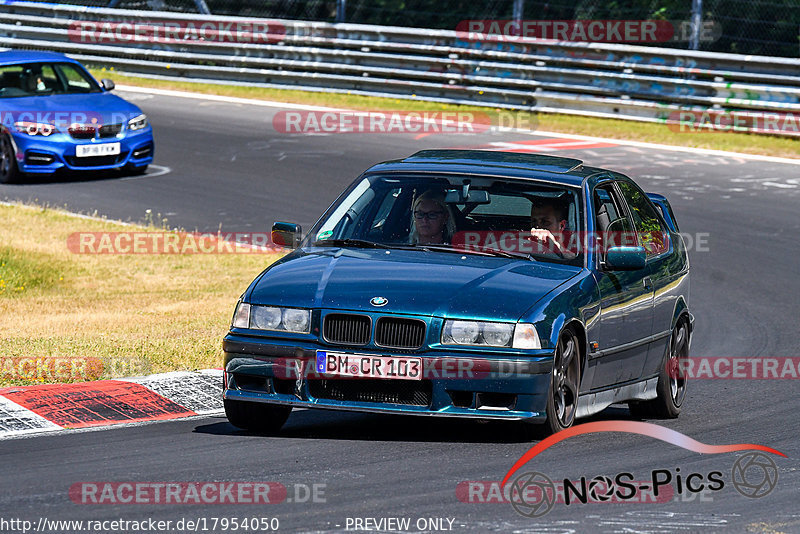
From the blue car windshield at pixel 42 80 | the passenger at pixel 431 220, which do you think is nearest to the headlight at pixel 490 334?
the passenger at pixel 431 220

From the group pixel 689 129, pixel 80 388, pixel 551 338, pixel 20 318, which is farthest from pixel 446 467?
pixel 689 129

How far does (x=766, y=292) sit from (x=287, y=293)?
7442 mm

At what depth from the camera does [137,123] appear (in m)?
19.0

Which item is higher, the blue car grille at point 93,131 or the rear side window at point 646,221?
the rear side window at point 646,221

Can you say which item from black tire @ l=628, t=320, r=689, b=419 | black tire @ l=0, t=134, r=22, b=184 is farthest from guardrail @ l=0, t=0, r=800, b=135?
black tire @ l=628, t=320, r=689, b=419

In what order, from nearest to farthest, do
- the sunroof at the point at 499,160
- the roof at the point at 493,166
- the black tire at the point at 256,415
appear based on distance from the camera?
the black tire at the point at 256,415 < the roof at the point at 493,166 < the sunroof at the point at 499,160

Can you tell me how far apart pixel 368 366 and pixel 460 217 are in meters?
1.54

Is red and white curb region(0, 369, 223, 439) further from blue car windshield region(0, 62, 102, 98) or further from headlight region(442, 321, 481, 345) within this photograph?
blue car windshield region(0, 62, 102, 98)

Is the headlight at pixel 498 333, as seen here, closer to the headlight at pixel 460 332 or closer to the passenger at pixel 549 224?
the headlight at pixel 460 332

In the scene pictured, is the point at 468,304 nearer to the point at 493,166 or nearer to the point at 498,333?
the point at 498,333

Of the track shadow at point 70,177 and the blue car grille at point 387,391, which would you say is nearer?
the blue car grille at point 387,391

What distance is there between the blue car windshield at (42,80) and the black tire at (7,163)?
0.76 meters

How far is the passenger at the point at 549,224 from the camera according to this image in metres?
8.22

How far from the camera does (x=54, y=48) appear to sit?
28859mm
